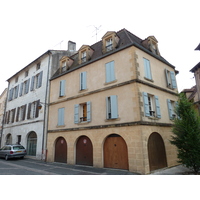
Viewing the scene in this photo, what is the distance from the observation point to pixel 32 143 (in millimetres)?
17031

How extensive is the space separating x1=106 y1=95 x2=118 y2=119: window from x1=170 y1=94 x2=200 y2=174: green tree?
368 centimetres

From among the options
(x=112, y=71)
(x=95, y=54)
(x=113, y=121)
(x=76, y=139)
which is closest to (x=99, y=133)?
(x=113, y=121)

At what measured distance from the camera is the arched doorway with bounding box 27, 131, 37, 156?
1657 cm

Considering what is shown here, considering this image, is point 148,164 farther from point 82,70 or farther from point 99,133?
point 82,70

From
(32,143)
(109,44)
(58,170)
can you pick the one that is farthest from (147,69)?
(32,143)

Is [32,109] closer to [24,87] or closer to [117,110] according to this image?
[24,87]

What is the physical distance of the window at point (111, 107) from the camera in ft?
34.1

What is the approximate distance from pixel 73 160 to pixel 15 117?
1210 centimetres

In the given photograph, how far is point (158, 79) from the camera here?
481 inches

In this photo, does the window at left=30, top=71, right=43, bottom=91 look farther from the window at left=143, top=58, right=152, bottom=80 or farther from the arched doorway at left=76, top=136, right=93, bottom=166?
the window at left=143, top=58, right=152, bottom=80

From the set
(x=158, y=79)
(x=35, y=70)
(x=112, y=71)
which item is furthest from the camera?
(x=35, y=70)

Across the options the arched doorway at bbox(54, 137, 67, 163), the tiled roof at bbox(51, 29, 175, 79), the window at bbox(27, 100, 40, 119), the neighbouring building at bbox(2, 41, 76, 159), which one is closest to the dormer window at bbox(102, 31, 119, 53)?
the tiled roof at bbox(51, 29, 175, 79)

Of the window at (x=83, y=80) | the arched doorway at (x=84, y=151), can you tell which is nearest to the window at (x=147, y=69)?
the window at (x=83, y=80)

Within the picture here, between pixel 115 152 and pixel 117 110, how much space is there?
267cm
